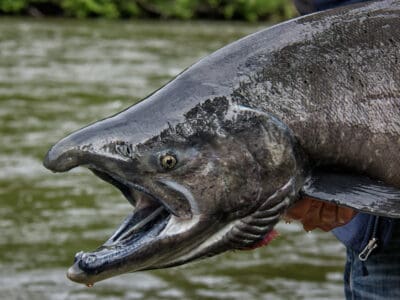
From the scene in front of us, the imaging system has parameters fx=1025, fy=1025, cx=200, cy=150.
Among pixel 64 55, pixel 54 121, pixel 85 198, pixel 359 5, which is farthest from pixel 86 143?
pixel 64 55

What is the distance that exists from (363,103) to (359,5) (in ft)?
0.96

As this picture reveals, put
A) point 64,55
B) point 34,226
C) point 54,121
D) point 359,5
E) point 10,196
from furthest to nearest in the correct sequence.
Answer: point 64,55, point 54,121, point 10,196, point 34,226, point 359,5

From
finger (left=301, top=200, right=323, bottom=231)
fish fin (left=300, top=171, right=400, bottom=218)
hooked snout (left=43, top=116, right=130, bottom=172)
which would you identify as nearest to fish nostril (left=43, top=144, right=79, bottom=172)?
hooked snout (left=43, top=116, right=130, bottom=172)

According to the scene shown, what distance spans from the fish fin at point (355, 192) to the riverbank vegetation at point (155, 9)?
28220 millimetres

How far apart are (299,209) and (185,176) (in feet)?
1.24

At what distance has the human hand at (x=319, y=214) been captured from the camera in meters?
2.48

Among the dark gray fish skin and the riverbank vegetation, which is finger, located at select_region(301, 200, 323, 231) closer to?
the dark gray fish skin

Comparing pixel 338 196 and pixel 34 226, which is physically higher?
pixel 338 196

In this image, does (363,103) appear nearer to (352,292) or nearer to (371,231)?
(371,231)

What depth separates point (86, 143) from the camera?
2.21 metres

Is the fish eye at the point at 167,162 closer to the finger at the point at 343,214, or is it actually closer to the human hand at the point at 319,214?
the human hand at the point at 319,214

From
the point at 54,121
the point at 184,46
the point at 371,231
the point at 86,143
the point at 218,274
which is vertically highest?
the point at 86,143

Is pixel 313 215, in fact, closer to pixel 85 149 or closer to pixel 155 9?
pixel 85 149

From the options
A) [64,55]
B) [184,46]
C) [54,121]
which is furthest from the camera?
[184,46]
